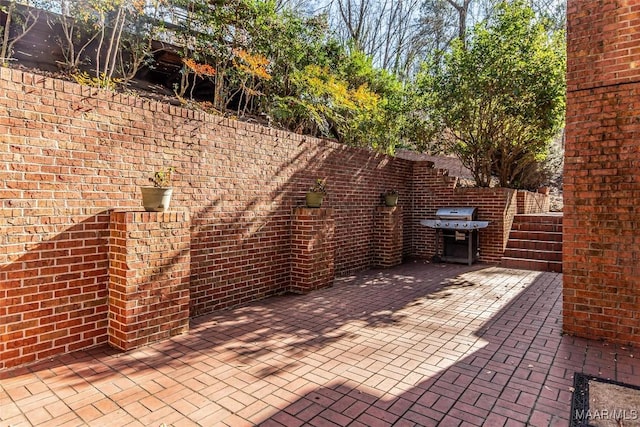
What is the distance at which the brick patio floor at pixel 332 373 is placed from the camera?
2324mm

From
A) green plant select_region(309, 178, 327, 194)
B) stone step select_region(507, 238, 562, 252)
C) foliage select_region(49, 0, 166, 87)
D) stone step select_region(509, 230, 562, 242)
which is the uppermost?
foliage select_region(49, 0, 166, 87)

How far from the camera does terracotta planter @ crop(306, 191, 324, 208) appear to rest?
569 centimetres

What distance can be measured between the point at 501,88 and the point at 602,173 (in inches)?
196

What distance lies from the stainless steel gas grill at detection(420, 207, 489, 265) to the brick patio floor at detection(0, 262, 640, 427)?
3034mm

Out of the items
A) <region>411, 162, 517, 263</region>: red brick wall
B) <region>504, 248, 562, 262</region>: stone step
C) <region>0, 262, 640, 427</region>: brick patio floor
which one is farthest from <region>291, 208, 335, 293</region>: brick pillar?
<region>504, 248, 562, 262</region>: stone step

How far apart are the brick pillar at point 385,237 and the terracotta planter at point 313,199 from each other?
2.27 metres

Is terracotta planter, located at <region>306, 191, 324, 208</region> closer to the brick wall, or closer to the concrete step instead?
the brick wall

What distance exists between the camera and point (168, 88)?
10.7 metres

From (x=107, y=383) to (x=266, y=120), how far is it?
29.2 feet

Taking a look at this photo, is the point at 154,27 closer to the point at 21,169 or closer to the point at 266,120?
the point at 266,120

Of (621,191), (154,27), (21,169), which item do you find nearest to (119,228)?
(21,169)

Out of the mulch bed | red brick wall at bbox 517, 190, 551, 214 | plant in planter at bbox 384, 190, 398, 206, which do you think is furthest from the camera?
red brick wall at bbox 517, 190, 551, 214

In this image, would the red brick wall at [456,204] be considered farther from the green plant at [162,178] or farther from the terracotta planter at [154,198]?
the terracotta planter at [154,198]

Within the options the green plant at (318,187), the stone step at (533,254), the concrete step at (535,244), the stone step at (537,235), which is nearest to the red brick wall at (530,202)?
the concrete step at (535,244)
